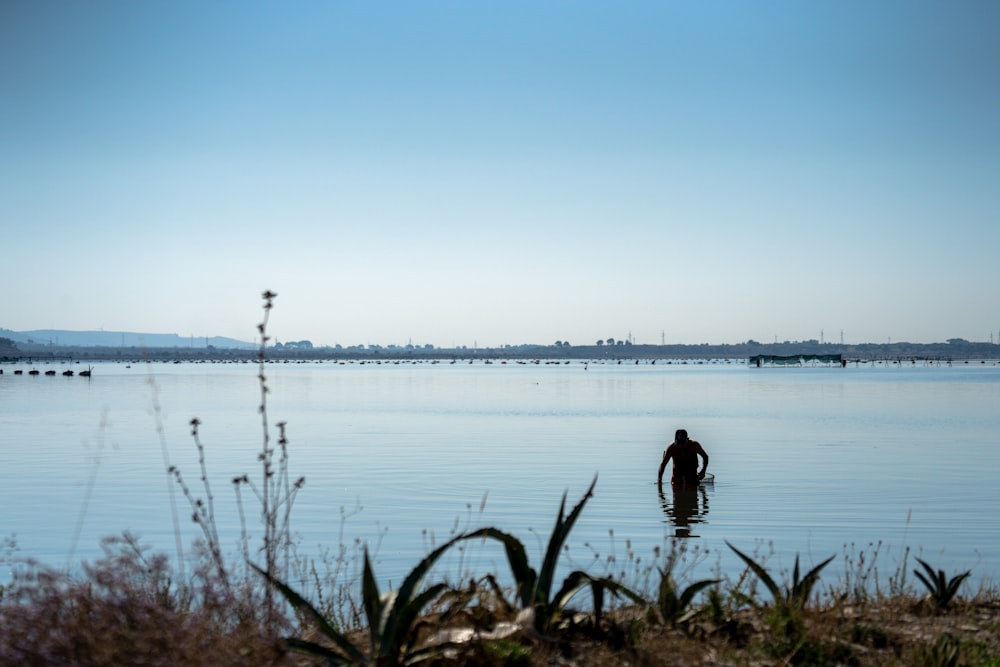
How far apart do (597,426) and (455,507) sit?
70.5 feet

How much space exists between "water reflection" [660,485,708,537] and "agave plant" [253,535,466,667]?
10.6 metres

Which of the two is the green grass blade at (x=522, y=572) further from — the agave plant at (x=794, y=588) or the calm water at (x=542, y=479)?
the calm water at (x=542, y=479)

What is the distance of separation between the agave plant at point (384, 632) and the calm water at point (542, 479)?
5.86ft

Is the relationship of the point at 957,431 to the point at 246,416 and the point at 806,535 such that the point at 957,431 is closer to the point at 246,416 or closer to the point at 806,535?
the point at 806,535

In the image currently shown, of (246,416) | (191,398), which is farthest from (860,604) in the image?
(191,398)

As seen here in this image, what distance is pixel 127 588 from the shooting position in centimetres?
584

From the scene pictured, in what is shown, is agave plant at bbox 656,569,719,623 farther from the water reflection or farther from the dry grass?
the water reflection

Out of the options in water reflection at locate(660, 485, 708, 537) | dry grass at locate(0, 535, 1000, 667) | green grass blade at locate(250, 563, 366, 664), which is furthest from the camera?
water reflection at locate(660, 485, 708, 537)

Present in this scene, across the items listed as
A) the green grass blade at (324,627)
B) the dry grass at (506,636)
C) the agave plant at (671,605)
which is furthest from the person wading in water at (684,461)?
the green grass blade at (324,627)

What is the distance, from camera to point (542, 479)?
23.4 m

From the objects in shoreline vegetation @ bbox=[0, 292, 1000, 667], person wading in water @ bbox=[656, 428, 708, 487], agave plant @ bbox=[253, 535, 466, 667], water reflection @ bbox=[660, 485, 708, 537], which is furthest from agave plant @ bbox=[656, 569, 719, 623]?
person wading in water @ bbox=[656, 428, 708, 487]

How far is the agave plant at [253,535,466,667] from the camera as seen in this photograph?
19.1 ft

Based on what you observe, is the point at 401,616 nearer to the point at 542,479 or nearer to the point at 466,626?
the point at 466,626

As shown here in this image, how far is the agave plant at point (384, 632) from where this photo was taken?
5828 mm
